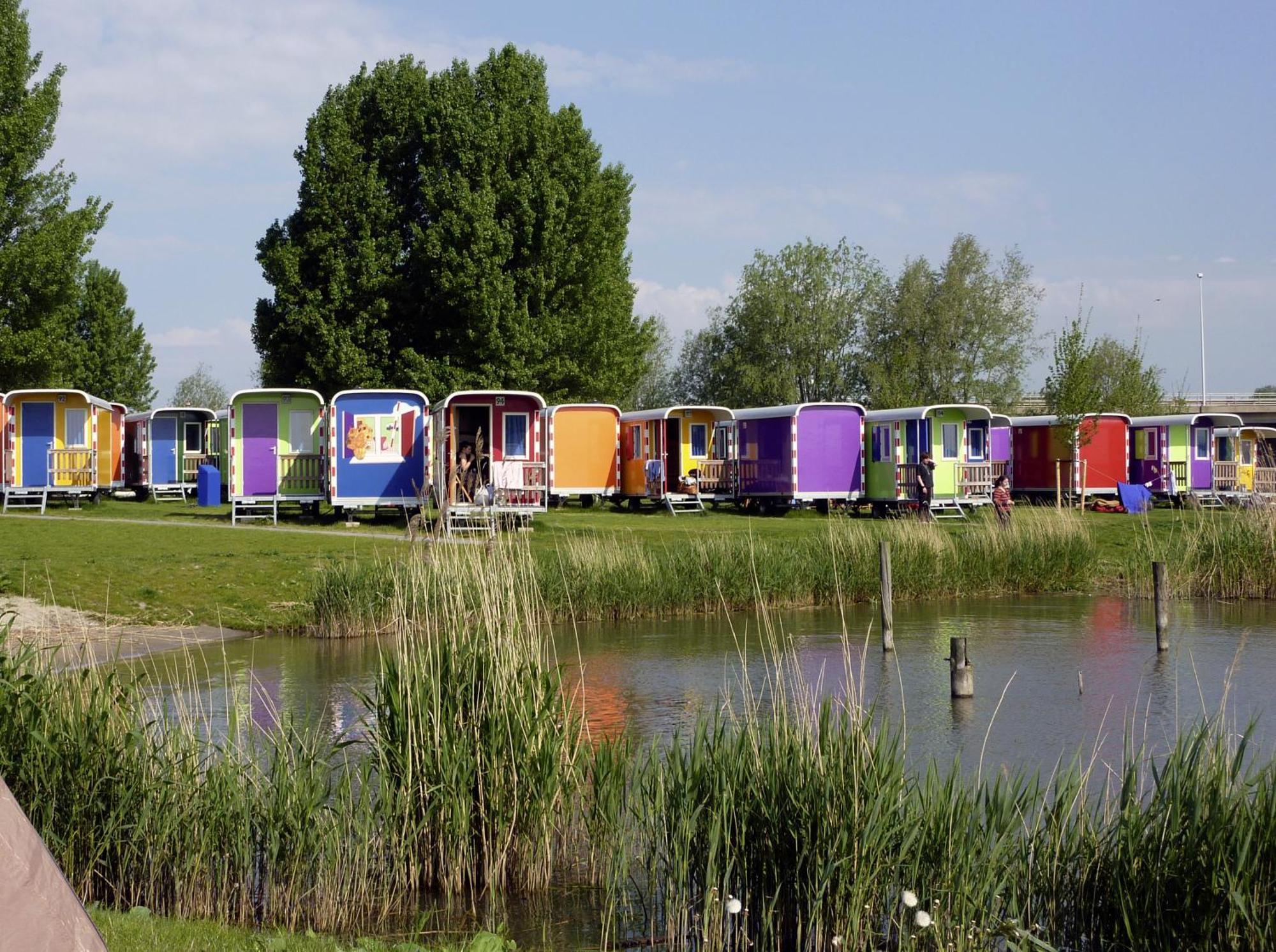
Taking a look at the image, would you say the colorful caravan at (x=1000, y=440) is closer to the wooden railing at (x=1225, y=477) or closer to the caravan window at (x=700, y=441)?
the wooden railing at (x=1225, y=477)

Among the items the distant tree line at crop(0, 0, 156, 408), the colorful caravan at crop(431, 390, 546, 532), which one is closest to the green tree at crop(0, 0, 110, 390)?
the distant tree line at crop(0, 0, 156, 408)

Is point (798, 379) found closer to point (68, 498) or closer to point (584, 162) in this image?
point (584, 162)

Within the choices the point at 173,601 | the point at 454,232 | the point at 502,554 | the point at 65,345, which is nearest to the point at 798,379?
the point at 454,232

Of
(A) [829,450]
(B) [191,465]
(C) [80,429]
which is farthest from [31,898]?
(B) [191,465]


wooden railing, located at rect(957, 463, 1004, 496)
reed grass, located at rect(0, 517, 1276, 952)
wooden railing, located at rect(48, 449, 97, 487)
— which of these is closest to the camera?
reed grass, located at rect(0, 517, 1276, 952)

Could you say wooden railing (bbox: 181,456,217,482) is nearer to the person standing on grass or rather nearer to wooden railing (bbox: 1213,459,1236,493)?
the person standing on grass

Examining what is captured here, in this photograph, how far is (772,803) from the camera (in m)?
6.95

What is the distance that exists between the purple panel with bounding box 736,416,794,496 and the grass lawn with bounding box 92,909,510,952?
28.8 meters

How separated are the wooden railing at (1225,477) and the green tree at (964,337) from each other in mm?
22021

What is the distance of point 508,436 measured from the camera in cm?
3133

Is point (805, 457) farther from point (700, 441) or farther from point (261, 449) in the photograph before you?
point (261, 449)

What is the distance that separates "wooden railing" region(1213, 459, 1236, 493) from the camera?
4022 cm

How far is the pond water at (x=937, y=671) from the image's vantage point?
1194 cm

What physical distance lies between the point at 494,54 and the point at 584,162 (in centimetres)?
428
